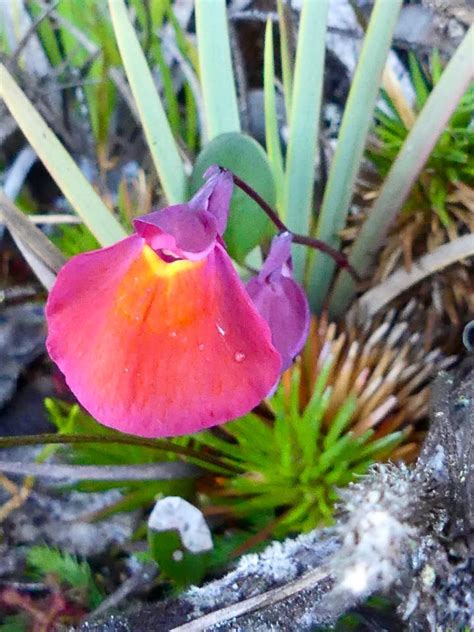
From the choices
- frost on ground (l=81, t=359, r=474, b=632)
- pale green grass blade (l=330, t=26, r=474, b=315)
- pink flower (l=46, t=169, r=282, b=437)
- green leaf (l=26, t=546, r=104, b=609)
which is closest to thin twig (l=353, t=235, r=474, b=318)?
pale green grass blade (l=330, t=26, r=474, b=315)

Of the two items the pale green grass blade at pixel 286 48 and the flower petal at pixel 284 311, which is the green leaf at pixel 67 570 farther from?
the pale green grass blade at pixel 286 48

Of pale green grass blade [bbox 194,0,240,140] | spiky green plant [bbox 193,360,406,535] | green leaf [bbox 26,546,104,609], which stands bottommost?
green leaf [bbox 26,546,104,609]

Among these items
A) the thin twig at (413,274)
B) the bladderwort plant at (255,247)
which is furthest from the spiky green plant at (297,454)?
the thin twig at (413,274)

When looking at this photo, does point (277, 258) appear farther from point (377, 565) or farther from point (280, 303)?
point (377, 565)

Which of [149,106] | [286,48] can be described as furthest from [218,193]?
[286,48]

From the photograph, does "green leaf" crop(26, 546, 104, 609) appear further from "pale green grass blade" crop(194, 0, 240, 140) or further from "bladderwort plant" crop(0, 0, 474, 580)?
"pale green grass blade" crop(194, 0, 240, 140)

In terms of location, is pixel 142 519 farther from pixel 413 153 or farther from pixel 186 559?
pixel 413 153
